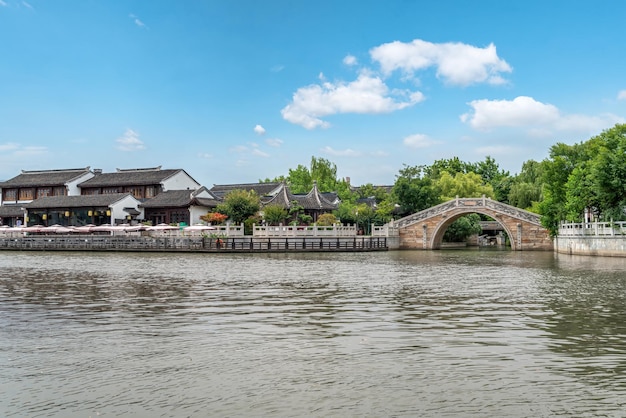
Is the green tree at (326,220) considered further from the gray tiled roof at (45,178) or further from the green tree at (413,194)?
the gray tiled roof at (45,178)

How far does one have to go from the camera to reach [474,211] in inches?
1860

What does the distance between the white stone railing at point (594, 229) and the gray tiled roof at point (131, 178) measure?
34420 mm

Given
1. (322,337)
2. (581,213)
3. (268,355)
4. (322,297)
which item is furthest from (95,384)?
(581,213)

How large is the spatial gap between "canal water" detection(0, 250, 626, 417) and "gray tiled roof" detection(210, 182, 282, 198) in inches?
1743

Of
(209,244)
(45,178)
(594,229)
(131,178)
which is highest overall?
(45,178)

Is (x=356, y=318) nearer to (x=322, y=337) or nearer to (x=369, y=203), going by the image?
(x=322, y=337)

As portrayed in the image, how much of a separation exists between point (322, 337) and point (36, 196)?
5726 centimetres

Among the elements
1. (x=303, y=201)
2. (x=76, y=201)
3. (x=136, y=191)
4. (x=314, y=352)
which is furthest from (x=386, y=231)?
(x=314, y=352)

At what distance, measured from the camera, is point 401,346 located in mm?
9297

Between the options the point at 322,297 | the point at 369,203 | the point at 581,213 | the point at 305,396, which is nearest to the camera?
the point at 305,396

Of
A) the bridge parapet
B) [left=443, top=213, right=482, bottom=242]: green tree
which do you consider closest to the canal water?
the bridge parapet

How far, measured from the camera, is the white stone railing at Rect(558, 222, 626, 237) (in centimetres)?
3184

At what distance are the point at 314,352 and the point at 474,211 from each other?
40.1 m

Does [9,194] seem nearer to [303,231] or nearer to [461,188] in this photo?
[303,231]
